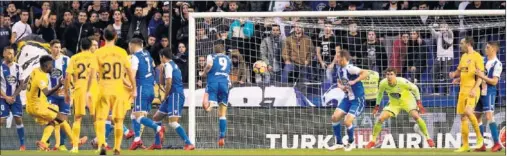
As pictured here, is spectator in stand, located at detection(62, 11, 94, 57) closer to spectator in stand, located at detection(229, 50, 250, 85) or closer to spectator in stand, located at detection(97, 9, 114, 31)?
spectator in stand, located at detection(97, 9, 114, 31)

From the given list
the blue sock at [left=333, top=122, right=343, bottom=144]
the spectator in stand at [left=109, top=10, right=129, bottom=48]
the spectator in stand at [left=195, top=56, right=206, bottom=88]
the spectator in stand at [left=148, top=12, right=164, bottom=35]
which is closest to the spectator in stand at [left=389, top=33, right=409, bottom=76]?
the blue sock at [left=333, top=122, right=343, bottom=144]

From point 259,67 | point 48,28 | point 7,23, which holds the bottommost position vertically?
point 259,67

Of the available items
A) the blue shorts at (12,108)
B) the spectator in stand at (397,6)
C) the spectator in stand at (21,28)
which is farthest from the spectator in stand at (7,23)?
the spectator in stand at (397,6)

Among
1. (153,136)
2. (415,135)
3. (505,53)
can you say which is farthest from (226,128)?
(505,53)

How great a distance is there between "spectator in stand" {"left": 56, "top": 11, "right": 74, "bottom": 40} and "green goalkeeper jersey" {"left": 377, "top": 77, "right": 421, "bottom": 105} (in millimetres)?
6894

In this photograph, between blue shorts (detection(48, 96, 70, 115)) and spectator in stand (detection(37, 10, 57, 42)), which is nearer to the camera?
blue shorts (detection(48, 96, 70, 115))

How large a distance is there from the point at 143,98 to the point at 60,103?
1.92m

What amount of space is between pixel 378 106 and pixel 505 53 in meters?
2.80

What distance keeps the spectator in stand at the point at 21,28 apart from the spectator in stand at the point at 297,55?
5342 mm

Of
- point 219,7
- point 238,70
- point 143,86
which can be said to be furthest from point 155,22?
point 143,86

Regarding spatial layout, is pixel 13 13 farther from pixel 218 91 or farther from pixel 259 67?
pixel 218 91

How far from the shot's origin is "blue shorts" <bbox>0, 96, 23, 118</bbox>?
2864cm

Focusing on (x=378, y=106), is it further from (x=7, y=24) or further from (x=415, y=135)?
(x=7, y=24)

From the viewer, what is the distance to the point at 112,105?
21453mm
